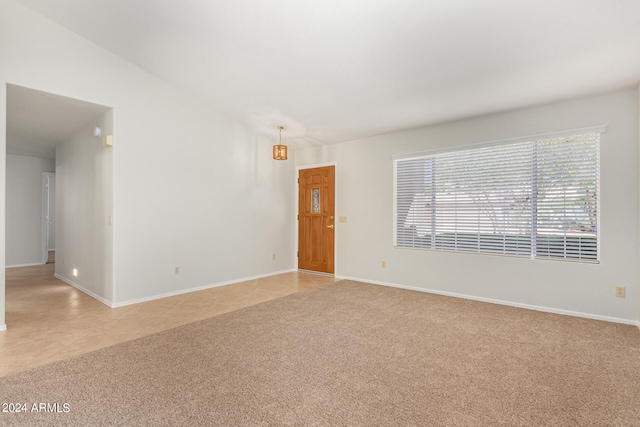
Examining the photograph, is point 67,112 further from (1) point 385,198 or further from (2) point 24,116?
(1) point 385,198

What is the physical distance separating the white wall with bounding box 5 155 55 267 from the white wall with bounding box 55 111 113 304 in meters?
2.01

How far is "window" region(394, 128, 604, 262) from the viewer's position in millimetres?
3602

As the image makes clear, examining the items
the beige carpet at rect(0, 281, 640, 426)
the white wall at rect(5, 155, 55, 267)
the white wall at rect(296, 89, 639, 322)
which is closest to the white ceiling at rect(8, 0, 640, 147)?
the white wall at rect(296, 89, 639, 322)

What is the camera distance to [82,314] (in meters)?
3.65

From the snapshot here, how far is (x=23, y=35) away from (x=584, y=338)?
6234 mm

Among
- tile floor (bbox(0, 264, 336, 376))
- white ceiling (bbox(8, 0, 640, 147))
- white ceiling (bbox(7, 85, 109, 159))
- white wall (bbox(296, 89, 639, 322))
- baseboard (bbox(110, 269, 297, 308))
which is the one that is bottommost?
tile floor (bbox(0, 264, 336, 376))

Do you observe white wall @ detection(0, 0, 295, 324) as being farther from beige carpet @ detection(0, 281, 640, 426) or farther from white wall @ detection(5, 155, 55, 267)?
white wall @ detection(5, 155, 55, 267)

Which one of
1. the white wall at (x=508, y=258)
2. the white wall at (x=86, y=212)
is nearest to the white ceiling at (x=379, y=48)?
the white wall at (x=508, y=258)

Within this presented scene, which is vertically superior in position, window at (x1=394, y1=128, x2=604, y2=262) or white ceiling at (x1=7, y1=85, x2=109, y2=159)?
white ceiling at (x1=7, y1=85, x2=109, y2=159)

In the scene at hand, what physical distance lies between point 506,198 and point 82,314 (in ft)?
17.5

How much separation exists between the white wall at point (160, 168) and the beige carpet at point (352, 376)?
5.12ft

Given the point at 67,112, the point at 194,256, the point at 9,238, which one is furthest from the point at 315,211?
the point at 9,238

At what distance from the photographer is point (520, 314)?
12.0 feet

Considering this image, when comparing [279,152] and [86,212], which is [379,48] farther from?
[86,212]
